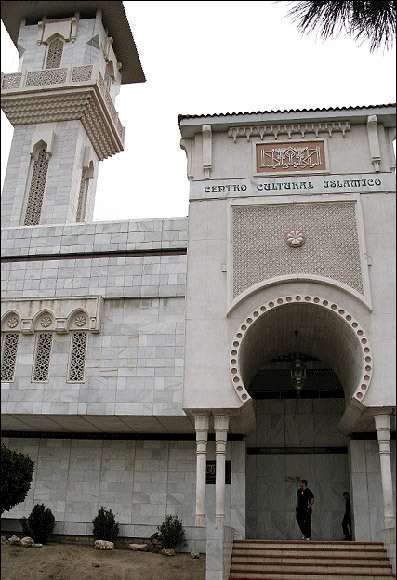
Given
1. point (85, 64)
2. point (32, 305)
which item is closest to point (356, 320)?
point (32, 305)

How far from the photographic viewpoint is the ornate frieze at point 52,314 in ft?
45.2

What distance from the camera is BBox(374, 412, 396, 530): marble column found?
10617 millimetres

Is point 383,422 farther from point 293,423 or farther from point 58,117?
point 58,117

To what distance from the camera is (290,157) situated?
13.4m

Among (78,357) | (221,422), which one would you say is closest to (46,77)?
(78,357)

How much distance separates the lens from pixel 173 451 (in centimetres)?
1396

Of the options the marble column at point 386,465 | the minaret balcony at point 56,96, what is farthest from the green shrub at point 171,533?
the minaret balcony at point 56,96

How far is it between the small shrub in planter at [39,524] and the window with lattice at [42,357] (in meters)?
2.83

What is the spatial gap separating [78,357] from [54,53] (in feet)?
42.7

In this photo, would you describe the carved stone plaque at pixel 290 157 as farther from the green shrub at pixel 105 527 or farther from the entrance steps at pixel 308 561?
the green shrub at pixel 105 527

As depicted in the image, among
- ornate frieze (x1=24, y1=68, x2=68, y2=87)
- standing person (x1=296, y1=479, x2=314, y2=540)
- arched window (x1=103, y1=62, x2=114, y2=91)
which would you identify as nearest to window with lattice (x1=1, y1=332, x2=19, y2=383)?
standing person (x1=296, y1=479, x2=314, y2=540)

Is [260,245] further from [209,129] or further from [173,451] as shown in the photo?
[173,451]

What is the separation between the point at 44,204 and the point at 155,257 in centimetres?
642

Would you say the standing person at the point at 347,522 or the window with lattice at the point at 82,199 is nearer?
the standing person at the point at 347,522
